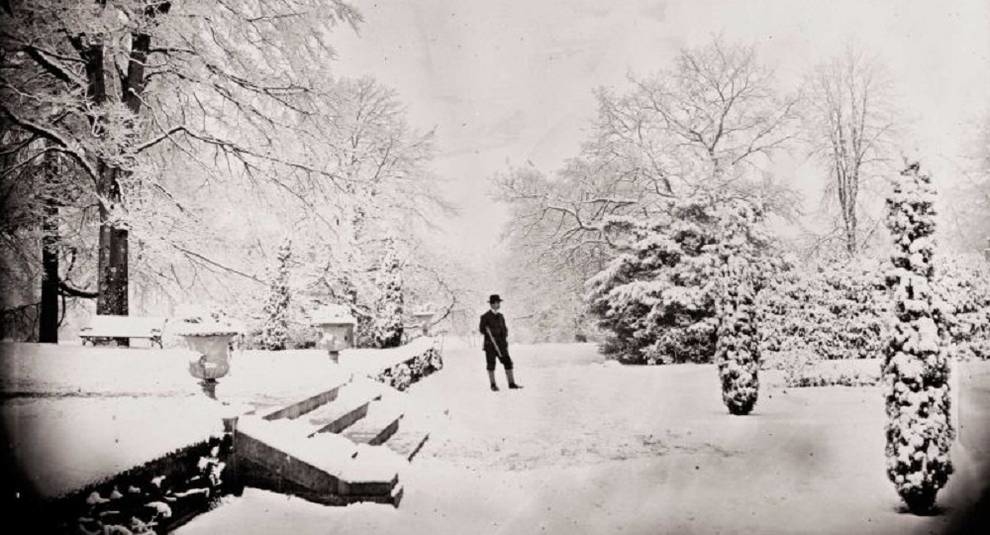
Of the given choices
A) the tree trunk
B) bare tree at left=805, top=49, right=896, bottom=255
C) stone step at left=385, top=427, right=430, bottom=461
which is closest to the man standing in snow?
stone step at left=385, top=427, right=430, bottom=461

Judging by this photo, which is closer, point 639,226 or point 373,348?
point 639,226

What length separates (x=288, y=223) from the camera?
7301 mm

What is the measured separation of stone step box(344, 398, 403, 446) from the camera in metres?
4.61

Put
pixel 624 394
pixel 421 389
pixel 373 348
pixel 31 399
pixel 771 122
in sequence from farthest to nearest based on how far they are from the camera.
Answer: pixel 373 348
pixel 421 389
pixel 624 394
pixel 771 122
pixel 31 399

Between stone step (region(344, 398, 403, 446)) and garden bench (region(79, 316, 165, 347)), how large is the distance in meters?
3.05

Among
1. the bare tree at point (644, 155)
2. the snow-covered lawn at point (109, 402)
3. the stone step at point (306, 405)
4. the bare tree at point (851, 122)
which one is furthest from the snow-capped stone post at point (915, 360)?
the snow-covered lawn at point (109, 402)

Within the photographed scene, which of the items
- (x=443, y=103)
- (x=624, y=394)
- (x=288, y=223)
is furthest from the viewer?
(x=288, y=223)

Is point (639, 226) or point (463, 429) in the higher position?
point (639, 226)

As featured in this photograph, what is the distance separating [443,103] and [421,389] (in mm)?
4635

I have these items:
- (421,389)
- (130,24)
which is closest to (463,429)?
(421,389)

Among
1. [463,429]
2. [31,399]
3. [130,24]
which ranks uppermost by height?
[130,24]

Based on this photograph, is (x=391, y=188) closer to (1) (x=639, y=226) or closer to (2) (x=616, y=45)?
(2) (x=616, y=45)

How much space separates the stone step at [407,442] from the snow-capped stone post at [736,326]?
8.89 ft

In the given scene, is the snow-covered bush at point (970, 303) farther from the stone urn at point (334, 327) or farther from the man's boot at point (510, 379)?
the stone urn at point (334, 327)
